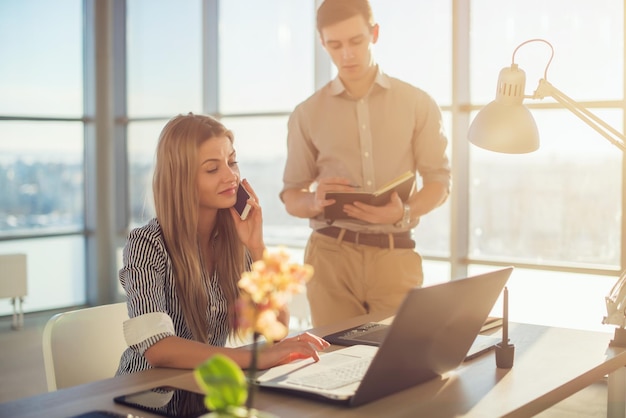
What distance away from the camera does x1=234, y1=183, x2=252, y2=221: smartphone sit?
2.44 m

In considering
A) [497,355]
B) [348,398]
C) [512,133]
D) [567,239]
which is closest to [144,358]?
[348,398]

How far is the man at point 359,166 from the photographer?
3.00 metres

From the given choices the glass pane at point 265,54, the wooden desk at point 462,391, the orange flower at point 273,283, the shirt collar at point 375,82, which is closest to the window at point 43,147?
the glass pane at point 265,54

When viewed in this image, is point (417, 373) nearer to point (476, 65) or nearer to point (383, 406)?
point (383, 406)

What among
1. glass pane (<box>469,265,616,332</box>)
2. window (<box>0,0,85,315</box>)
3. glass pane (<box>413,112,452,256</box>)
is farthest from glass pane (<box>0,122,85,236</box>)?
glass pane (<box>469,265,616,332</box>)

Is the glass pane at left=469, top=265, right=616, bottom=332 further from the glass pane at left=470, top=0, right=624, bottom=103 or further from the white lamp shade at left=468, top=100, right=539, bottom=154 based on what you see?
the white lamp shade at left=468, top=100, right=539, bottom=154

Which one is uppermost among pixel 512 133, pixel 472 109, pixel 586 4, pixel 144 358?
pixel 586 4

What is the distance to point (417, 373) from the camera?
1669mm

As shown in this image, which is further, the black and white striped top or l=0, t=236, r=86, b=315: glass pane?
l=0, t=236, r=86, b=315: glass pane

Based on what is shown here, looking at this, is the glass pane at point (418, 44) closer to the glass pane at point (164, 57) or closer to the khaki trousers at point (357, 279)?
the glass pane at point (164, 57)

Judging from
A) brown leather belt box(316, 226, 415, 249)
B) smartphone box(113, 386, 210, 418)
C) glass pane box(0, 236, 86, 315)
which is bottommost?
glass pane box(0, 236, 86, 315)

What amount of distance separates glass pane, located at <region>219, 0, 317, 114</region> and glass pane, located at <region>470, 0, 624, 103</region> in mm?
1451

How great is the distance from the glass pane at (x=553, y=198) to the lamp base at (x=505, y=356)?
322 cm

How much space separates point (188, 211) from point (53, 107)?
18.6ft
